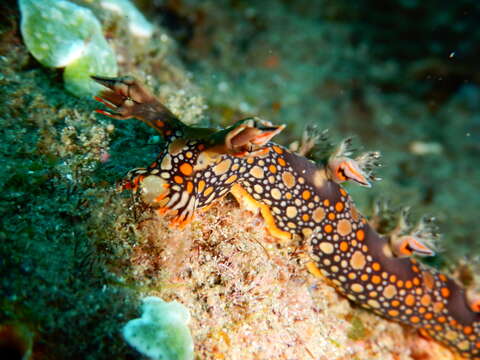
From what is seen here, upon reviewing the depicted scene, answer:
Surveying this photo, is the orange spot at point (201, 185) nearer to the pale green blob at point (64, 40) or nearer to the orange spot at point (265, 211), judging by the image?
the orange spot at point (265, 211)

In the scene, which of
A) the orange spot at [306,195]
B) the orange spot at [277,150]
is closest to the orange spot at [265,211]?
the orange spot at [306,195]

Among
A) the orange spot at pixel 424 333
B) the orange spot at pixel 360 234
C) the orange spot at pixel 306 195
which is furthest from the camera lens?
the orange spot at pixel 424 333

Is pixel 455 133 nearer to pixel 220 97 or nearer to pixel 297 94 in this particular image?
pixel 297 94

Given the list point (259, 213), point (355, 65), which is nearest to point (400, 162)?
point (355, 65)

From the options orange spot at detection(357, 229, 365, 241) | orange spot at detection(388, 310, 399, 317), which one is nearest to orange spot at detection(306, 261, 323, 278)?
orange spot at detection(357, 229, 365, 241)

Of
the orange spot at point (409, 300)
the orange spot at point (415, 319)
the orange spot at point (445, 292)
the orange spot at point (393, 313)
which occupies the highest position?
the orange spot at point (445, 292)

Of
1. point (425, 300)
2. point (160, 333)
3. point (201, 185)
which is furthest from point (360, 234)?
point (160, 333)

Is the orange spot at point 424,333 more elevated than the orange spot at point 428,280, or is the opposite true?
the orange spot at point 428,280
